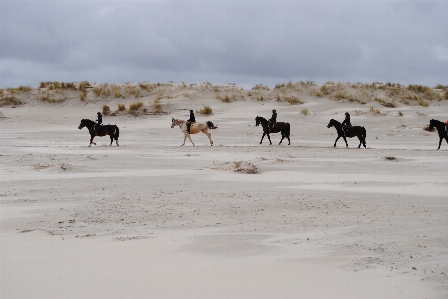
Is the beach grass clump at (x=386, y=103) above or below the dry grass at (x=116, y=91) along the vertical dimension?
below

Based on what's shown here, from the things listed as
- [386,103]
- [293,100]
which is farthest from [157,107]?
[386,103]

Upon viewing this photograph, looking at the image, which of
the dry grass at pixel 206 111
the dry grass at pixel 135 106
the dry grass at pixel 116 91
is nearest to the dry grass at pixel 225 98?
the dry grass at pixel 206 111

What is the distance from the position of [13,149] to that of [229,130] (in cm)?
1425

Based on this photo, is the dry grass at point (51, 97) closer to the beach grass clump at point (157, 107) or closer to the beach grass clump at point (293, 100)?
the beach grass clump at point (157, 107)

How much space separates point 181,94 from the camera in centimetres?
4481

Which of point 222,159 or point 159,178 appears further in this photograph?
point 222,159

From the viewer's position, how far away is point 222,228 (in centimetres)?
784

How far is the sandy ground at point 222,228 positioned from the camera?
5.35 m

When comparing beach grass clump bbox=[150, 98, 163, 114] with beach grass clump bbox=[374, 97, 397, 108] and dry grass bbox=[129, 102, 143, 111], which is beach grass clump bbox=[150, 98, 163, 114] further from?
beach grass clump bbox=[374, 97, 397, 108]

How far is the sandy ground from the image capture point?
A: 535 cm

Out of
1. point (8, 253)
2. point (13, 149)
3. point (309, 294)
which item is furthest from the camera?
point (13, 149)

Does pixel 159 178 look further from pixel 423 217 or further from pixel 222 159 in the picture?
pixel 423 217

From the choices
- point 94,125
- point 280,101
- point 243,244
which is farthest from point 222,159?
point 280,101

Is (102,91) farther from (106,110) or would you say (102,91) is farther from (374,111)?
(374,111)
